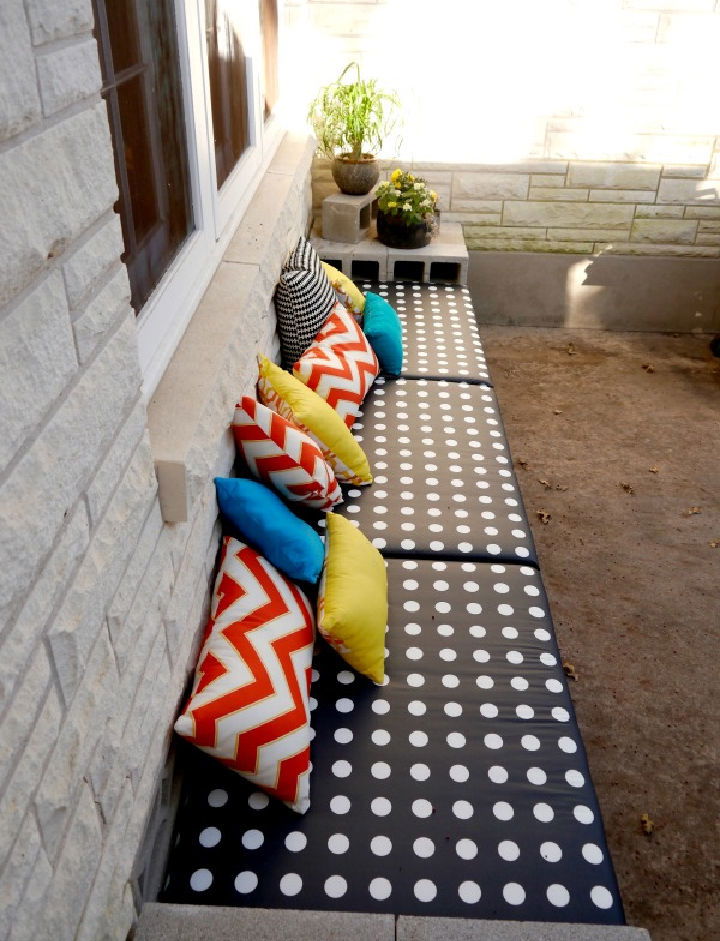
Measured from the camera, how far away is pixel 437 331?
3.40m

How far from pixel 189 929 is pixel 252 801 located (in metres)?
0.28

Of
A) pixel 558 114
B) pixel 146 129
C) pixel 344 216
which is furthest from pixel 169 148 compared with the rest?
pixel 558 114

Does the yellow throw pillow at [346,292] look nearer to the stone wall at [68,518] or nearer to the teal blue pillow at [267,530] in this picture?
the teal blue pillow at [267,530]

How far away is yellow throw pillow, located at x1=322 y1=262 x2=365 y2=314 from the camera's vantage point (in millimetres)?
3123

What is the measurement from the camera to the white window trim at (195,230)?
5.46 feet

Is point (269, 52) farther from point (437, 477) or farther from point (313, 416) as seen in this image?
point (437, 477)

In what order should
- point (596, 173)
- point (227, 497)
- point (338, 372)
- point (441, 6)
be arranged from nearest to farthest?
1. point (227, 497)
2. point (338, 372)
3. point (441, 6)
4. point (596, 173)

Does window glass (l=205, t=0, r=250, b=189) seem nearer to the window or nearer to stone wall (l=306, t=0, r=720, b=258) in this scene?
the window

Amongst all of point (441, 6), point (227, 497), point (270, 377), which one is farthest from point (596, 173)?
point (227, 497)

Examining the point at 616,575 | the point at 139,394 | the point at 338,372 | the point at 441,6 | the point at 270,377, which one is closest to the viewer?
the point at 139,394

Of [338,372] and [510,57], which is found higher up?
[510,57]

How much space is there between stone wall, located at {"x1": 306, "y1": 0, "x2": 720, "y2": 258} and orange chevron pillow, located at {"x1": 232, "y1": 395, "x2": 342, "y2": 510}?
2.61 metres

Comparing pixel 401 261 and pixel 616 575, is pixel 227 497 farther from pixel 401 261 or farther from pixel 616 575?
pixel 401 261

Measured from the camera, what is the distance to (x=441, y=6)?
3.83 meters
